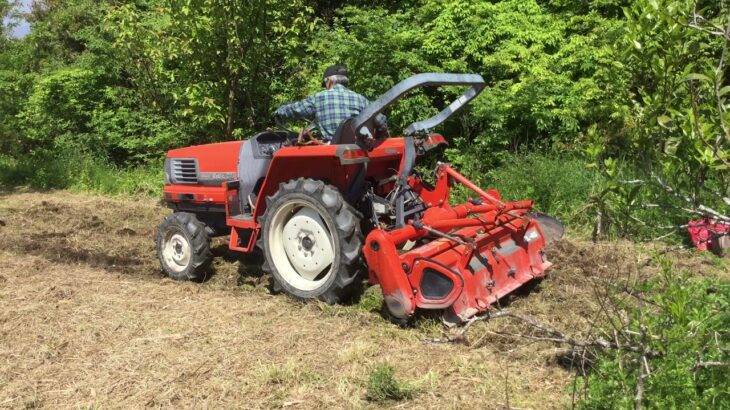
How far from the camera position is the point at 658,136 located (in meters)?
2.31

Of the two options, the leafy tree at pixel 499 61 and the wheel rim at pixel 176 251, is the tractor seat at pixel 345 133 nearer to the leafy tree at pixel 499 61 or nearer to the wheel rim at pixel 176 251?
the wheel rim at pixel 176 251


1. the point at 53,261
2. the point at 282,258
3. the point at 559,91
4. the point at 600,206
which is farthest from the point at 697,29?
the point at 559,91

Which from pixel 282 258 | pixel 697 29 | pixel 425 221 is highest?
pixel 697 29

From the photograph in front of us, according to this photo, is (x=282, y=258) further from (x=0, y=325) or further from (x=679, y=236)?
(x=679, y=236)

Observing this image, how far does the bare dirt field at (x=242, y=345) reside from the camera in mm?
3346

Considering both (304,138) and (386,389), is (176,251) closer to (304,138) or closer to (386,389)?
(304,138)

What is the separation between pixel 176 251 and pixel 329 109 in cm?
205

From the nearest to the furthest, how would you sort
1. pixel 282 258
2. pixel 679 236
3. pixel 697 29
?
pixel 697 29 → pixel 282 258 → pixel 679 236

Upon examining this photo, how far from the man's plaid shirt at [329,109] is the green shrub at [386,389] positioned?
7.68 feet

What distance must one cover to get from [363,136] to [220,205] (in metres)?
1.87

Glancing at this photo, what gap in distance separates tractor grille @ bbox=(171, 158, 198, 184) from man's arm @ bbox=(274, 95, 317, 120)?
135 centimetres

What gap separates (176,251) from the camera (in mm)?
5828

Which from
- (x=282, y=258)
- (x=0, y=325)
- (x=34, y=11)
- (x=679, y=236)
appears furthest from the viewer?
(x=34, y=11)

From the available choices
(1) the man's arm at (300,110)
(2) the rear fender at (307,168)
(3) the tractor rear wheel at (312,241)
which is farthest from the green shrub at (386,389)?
(1) the man's arm at (300,110)
